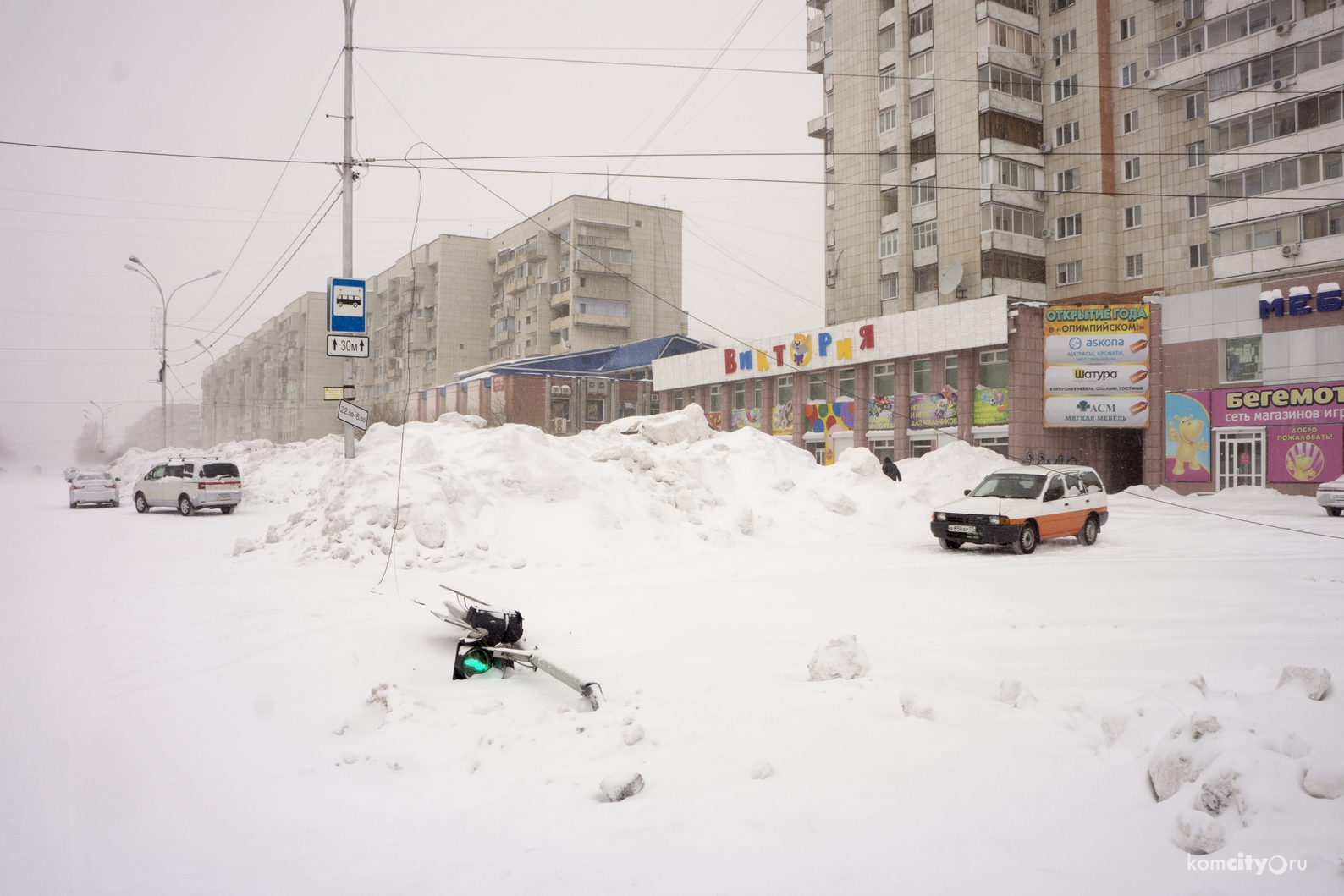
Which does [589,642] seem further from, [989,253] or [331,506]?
[989,253]

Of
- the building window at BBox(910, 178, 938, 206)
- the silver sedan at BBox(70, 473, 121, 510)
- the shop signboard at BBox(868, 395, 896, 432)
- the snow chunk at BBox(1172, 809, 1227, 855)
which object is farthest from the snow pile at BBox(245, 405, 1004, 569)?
the building window at BBox(910, 178, 938, 206)

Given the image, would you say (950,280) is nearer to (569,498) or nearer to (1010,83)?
(1010,83)

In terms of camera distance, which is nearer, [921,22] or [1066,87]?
[1066,87]

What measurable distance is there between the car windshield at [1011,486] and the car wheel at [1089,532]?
1.46 meters

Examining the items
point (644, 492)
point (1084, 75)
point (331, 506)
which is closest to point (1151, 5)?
point (1084, 75)

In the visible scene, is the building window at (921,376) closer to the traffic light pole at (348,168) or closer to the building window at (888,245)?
the building window at (888,245)

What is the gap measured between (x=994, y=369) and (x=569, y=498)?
2461 centimetres

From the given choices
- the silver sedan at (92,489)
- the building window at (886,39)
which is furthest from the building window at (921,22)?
the silver sedan at (92,489)

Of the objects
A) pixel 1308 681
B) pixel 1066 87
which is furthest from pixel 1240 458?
pixel 1308 681

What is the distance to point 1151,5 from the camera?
38.2 metres

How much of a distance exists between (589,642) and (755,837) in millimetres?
4110

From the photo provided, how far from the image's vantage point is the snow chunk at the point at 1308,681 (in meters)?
4.32

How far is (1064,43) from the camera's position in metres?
41.1

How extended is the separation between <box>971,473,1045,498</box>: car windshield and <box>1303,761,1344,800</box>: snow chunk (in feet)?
40.4
